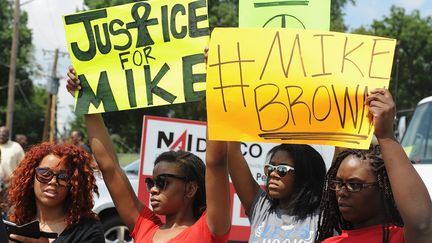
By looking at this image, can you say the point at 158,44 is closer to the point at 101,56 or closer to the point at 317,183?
the point at 101,56

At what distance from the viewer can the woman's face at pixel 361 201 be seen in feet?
9.78

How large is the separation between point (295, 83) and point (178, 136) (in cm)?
405

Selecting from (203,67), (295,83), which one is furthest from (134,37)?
(295,83)

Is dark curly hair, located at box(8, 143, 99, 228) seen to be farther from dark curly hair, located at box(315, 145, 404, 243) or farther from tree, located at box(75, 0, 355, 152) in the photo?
tree, located at box(75, 0, 355, 152)

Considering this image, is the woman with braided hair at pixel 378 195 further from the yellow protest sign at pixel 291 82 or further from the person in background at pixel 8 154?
the person in background at pixel 8 154

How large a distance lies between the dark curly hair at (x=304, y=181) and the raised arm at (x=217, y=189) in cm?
41

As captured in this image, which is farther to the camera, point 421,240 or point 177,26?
point 177,26

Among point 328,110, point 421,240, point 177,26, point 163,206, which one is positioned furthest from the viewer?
point 177,26

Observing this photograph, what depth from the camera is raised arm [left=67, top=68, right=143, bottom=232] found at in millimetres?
3736

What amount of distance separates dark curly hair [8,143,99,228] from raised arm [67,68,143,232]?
8 centimetres

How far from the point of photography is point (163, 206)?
11.7 ft

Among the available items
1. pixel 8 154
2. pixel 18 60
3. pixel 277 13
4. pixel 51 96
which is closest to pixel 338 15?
pixel 51 96

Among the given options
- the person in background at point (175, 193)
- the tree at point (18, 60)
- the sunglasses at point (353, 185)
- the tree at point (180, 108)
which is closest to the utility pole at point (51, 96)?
the tree at point (18, 60)

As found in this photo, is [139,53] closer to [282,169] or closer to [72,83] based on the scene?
[72,83]
